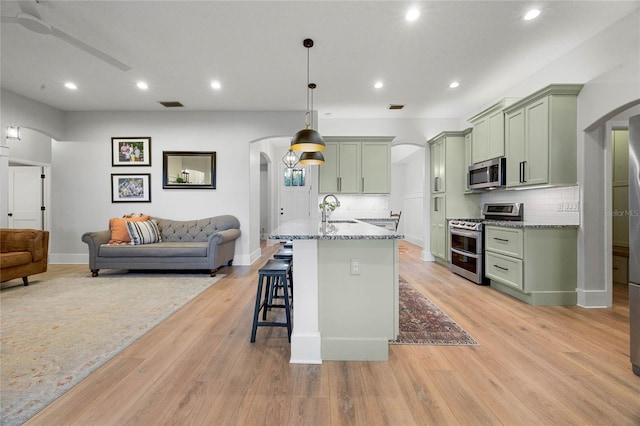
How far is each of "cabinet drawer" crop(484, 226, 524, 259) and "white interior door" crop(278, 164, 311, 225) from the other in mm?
5488

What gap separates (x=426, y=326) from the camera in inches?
103

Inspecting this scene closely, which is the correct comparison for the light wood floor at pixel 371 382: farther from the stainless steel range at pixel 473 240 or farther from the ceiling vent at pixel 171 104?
the ceiling vent at pixel 171 104

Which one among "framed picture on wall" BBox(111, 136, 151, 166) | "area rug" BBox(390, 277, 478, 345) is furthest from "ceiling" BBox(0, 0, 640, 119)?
"area rug" BBox(390, 277, 478, 345)

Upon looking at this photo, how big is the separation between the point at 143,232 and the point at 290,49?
373 cm

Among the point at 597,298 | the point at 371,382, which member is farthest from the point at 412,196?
the point at 371,382

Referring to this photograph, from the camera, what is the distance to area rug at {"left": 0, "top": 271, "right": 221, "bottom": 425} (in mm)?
1766

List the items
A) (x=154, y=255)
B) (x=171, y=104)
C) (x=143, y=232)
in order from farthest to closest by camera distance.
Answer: (x=171, y=104), (x=143, y=232), (x=154, y=255)

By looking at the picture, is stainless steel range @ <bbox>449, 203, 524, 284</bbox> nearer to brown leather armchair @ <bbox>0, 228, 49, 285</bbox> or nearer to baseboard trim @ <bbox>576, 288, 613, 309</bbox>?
baseboard trim @ <bbox>576, 288, 613, 309</bbox>

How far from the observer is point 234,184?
5492 millimetres

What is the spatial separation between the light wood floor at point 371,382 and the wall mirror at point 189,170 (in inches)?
131

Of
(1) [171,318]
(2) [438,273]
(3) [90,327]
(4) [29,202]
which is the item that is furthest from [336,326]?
(4) [29,202]

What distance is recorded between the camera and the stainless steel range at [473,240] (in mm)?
3975

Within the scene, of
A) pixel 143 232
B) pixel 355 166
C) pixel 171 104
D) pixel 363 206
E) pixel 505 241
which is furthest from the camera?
pixel 363 206

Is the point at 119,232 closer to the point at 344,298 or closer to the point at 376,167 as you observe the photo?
the point at 344,298
